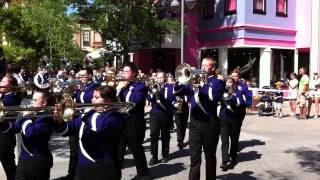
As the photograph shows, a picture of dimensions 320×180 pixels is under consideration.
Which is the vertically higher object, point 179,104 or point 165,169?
point 179,104

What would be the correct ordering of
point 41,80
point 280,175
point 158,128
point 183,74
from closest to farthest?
1. point 183,74
2. point 280,175
3. point 158,128
4. point 41,80

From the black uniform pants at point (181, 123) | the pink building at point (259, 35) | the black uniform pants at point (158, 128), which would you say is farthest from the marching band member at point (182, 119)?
the pink building at point (259, 35)

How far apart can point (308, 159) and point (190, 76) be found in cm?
393

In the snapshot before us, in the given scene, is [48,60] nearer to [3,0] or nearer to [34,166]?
[3,0]

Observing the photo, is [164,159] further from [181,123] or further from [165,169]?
[181,123]

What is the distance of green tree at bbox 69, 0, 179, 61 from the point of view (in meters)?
22.3

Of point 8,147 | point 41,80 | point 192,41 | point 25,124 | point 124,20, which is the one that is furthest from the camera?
point 192,41

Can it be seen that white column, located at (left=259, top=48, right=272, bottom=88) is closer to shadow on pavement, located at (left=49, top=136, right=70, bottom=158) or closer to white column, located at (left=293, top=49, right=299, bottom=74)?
white column, located at (left=293, top=49, right=299, bottom=74)

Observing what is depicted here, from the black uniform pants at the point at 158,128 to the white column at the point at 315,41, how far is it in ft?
54.9

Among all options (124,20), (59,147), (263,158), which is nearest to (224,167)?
(263,158)

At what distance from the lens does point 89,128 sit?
17.4ft

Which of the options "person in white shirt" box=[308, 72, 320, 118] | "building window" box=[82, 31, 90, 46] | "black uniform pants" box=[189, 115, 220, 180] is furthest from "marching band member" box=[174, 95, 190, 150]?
"building window" box=[82, 31, 90, 46]

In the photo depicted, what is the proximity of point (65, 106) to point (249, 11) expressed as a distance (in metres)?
21.6

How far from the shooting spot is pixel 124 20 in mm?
22516
